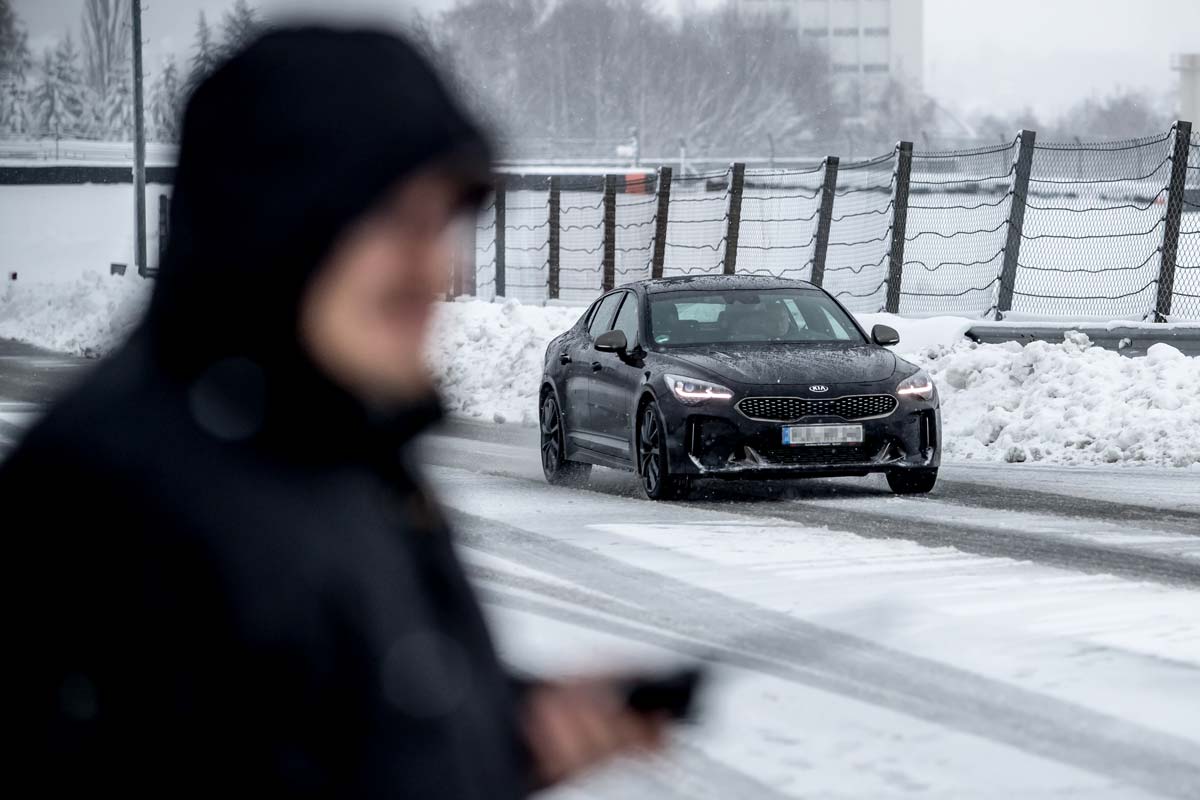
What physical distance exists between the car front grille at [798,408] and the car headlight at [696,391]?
0.13m

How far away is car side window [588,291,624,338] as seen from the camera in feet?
44.5

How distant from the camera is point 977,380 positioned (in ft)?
51.1

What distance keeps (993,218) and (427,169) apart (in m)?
45.2

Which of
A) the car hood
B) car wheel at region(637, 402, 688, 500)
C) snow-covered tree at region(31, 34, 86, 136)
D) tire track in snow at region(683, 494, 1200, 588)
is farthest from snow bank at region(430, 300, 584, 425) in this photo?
snow-covered tree at region(31, 34, 86, 136)

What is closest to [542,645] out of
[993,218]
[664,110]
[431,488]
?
[431,488]

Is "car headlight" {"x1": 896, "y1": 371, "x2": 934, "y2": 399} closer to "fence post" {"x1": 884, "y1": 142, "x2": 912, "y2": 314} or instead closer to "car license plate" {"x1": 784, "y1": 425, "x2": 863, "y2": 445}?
"car license plate" {"x1": 784, "y1": 425, "x2": 863, "y2": 445}

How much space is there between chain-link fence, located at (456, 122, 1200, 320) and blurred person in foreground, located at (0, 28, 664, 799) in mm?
188

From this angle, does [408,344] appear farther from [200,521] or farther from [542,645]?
[542,645]

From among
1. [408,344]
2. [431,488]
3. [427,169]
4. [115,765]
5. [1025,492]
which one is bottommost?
[1025,492]

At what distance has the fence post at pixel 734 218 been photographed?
908 inches

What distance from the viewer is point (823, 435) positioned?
451 inches

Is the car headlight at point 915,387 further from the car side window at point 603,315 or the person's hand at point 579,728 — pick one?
the person's hand at point 579,728

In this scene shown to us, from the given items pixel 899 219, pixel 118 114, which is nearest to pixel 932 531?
pixel 899 219

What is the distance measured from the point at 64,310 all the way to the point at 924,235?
56.4 feet
